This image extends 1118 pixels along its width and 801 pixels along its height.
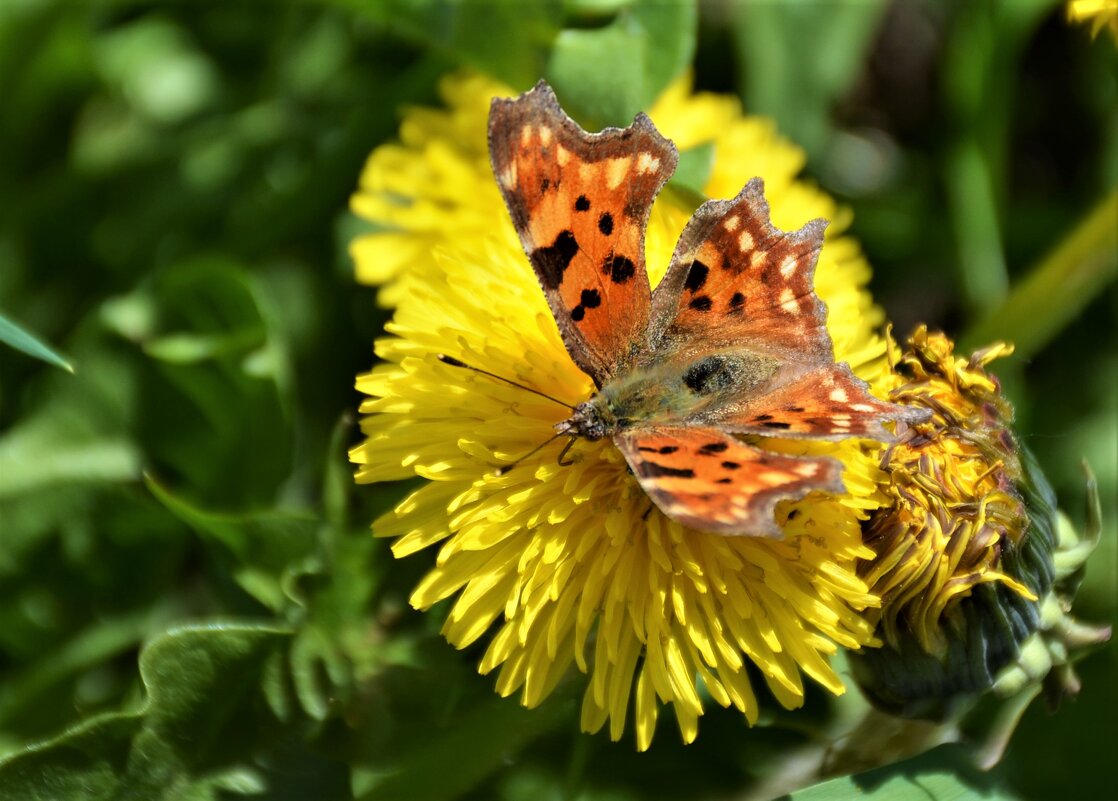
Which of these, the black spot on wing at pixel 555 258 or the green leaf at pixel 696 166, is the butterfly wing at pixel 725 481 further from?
the green leaf at pixel 696 166

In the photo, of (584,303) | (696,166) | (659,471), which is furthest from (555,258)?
(696,166)

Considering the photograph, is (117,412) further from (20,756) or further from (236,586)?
(20,756)

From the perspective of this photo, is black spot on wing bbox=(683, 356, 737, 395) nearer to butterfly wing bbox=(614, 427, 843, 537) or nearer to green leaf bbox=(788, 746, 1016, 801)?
butterfly wing bbox=(614, 427, 843, 537)

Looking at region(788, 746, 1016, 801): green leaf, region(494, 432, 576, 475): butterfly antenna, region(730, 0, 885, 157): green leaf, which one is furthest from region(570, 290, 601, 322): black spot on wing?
region(730, 0, 885, 157): green leaf

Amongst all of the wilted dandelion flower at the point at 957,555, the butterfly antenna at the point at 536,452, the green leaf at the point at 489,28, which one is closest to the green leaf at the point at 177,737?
the butterfly antenna at the point at 536,452

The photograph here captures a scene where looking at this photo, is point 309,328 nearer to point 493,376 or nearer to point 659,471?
point 493,376

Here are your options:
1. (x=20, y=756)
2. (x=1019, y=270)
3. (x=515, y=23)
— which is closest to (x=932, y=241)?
(x=1019, y=270)

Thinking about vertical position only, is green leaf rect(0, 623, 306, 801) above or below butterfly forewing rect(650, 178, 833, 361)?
below
